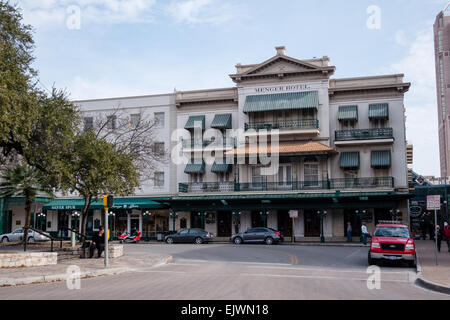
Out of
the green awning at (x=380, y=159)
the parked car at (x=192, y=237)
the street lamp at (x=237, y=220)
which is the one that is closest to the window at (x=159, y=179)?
the street lamp at (x=237, y=220)

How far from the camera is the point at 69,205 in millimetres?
44875

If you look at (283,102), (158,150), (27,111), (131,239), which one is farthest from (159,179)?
(27,111)

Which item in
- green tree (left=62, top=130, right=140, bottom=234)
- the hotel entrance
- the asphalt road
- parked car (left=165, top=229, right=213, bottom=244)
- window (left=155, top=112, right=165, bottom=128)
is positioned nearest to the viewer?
the asphalt road

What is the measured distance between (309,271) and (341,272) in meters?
1.13

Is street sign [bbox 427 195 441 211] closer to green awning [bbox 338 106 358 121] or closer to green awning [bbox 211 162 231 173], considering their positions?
green awning [bbox 338 106 358 121]

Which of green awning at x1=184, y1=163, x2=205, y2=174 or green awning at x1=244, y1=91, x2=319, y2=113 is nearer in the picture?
green awning at x1=244, y1=91, x2=319, y2=113

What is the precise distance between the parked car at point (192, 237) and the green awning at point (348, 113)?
48.4ft

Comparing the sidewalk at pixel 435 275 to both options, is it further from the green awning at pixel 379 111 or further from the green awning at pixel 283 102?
the green awning at pixel 283 102

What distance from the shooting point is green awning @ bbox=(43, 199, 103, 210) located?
4447cm

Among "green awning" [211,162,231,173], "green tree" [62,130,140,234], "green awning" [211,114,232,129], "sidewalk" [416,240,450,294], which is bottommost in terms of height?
"sidewalk" [416,240,450,294]

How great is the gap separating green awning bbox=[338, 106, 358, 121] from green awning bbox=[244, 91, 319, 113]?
2162mm

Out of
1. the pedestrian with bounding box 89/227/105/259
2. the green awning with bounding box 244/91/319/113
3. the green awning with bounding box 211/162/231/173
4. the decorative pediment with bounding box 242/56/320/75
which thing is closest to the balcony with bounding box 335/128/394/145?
the green awning with bounding box 244/91/319/113

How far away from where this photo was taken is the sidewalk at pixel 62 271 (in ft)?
44.1
